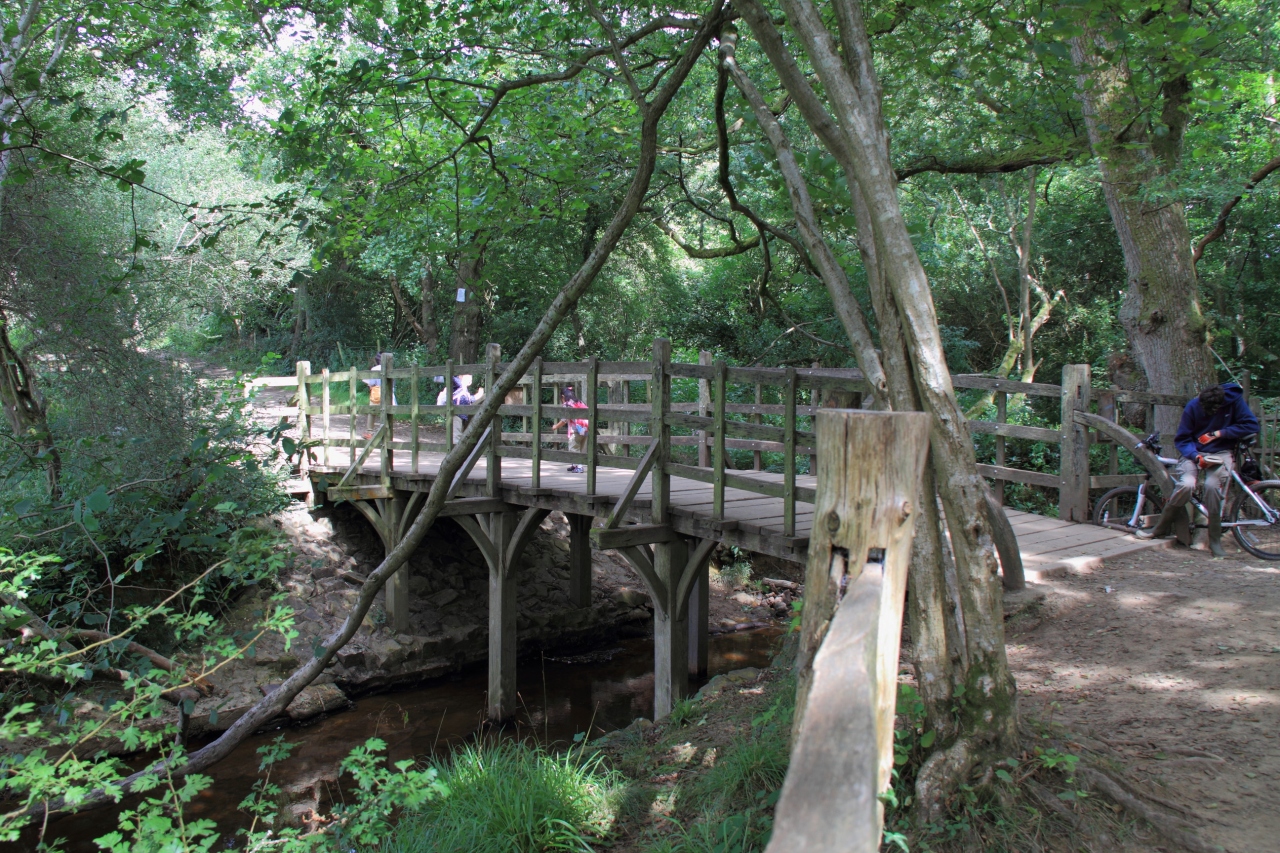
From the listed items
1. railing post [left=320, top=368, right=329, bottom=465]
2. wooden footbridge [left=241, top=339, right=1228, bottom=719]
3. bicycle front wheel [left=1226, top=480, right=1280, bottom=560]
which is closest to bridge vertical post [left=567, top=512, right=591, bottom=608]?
wooden footbridge [left=241, top=339, right=1228, bottom=719]

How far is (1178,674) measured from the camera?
4.26m

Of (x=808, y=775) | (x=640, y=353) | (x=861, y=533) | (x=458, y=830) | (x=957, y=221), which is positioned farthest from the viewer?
(x=640, y=353)

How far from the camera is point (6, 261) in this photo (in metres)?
7.55

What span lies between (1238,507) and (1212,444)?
0.77m

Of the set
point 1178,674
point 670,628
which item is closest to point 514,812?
point 670,628

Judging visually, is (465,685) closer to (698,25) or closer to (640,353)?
(698,25)

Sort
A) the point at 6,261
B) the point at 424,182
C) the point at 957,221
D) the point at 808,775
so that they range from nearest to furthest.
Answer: the point at 808,775
the point at 424,182
the point at 6,261
the point at 957,221

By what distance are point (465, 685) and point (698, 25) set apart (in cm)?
803

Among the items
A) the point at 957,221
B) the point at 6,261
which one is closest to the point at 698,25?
the point at 6,261

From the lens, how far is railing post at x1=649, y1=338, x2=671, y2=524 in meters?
6.28

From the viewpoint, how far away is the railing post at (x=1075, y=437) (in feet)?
24.2

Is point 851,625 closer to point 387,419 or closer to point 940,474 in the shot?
point 940,474

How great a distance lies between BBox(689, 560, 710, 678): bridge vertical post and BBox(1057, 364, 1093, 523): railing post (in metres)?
3.61

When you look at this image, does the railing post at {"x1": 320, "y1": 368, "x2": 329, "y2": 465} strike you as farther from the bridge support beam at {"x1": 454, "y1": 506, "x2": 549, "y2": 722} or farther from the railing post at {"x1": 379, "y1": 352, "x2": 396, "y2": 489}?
the bridge support beam at {"x1": 454, "y1": 506, "x2": 549, "y2": 722}
